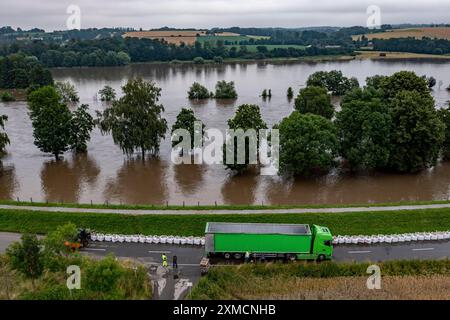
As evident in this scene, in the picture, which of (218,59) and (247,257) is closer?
(247,257)

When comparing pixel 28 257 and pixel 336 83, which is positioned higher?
pixel 336 83

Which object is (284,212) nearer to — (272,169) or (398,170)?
(272,169)

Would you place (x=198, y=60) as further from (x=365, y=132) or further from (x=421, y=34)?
(x=365, y=132)

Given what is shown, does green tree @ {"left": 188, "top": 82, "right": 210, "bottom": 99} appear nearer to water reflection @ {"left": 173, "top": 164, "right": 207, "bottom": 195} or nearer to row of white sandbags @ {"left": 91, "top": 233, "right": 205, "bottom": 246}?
water reflection @ {"left": 173, "top": 164, "right": 207, "bottom": 195}

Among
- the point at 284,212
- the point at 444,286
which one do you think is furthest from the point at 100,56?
the point at 444,286

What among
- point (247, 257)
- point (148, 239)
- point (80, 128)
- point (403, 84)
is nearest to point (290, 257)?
point (247, 257)

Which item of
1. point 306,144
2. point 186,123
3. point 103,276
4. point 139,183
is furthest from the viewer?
point 186,123
